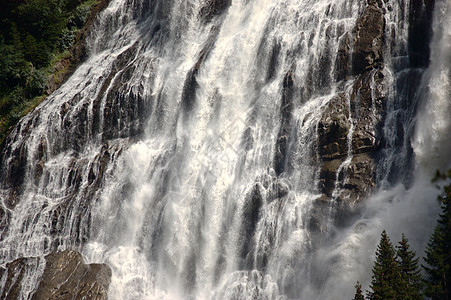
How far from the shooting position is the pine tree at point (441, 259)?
23.2 metres

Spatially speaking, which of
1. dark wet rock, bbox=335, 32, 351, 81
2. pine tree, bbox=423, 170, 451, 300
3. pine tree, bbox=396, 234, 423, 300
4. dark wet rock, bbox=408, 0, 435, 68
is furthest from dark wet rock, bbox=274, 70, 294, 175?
pine tree, bbox=423, 170, 451, 300

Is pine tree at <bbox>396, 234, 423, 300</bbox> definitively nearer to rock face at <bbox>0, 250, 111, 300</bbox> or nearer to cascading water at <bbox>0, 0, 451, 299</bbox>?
cascading water at <bbox>0, 0, 451, 299</bbox>

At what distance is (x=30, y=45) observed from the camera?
50094 mm

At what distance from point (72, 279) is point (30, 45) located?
26.6 m

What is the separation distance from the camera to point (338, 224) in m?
28.7

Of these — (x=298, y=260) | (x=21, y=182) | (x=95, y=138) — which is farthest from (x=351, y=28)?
(x=21, y=182)

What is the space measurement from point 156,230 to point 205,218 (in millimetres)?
3512

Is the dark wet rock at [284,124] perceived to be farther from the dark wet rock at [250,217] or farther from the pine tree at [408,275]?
the pine tree at [408,275]

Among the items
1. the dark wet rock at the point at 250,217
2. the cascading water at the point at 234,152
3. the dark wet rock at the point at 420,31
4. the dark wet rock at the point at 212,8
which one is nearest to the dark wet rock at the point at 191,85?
the cascading water at the point at 234,152

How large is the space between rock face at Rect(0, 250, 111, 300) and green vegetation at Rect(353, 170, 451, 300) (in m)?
15.3

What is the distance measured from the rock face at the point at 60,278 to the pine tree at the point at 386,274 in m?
15.5

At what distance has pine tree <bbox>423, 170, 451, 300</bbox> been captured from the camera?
76.1 ft

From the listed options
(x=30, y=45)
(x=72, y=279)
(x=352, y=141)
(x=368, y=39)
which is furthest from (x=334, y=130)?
(x=30, y=45)

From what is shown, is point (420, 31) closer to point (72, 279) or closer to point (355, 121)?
point (355, 121)
